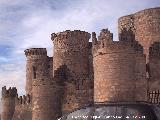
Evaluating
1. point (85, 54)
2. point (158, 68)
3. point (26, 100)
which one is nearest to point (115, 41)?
point (158, 68)

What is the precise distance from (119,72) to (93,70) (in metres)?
6.19

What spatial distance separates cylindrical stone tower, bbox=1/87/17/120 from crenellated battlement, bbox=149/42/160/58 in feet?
→ 69.4

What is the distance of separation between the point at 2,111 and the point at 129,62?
2755 cm

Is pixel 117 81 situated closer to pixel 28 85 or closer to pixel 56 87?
pixel 56 87

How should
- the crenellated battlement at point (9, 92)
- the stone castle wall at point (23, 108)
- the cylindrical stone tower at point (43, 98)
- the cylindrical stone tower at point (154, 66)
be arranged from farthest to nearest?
the crenellated battlement at point (9, 92), the stone castle wall at point (23, 108), the cylindrical stone tower at point (43, 98), the cylindrical stone tower at point (154, 66)

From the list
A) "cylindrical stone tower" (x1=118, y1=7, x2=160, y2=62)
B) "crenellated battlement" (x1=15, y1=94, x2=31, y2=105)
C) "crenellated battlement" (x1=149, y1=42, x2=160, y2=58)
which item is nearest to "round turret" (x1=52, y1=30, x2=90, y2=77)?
"crenellated battlement" (x1=15, y1=94, x2=31, y2=105)

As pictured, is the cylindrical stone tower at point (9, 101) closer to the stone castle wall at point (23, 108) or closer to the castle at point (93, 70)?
the castle at point (93, 70)

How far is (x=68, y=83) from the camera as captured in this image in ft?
115

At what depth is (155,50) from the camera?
30.8m

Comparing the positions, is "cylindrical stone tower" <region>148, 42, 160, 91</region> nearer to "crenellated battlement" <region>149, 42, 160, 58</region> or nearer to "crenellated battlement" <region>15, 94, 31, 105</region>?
"crenellated battlement" <region>149, 42, 160, 58</region>

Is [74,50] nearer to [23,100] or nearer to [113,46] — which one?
[23,100]

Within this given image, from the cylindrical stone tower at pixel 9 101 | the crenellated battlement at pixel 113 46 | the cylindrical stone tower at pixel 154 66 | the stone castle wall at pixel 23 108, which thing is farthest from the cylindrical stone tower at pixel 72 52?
the crenellated battlement at pixel 113 46

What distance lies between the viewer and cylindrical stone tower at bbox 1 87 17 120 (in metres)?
48.5

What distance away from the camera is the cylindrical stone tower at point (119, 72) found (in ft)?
82.5
